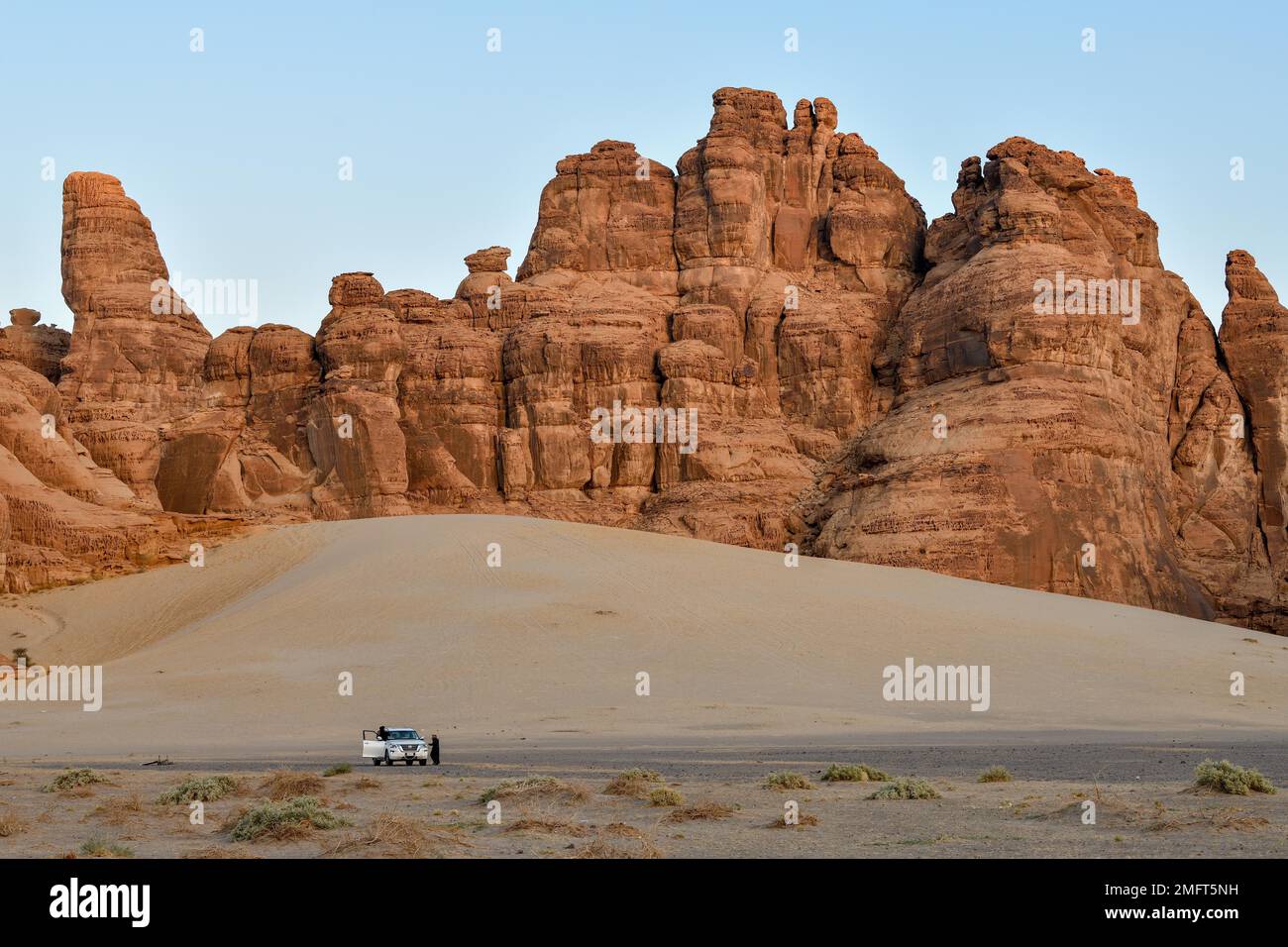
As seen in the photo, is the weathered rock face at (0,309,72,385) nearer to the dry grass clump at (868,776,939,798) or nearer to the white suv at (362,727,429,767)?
the white suv at (362,727,429,767)

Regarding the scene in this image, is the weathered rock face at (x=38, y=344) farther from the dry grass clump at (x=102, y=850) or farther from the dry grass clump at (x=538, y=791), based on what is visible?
the dry grass clump at (x=102, y=850)

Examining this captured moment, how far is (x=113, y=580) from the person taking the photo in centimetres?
5753

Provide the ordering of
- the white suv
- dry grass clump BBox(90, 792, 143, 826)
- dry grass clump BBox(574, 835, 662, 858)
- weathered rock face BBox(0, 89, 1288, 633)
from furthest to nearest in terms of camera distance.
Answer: weathered rock face BBox(0, 89, 1288, 633) < the white suv < dry grass clump BBox(90, 792, 143, 826) < dry grass clump BBox(574, 835, 662, 858)

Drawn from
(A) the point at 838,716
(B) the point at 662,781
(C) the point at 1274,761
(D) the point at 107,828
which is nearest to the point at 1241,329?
(A) the point at 838,716

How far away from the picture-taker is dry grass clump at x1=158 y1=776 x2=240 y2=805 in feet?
54.6

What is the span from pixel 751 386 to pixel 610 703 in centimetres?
5283

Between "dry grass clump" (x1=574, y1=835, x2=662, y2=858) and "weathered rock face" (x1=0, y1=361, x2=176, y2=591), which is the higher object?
"weathered rock face" (x1=0, y1=361, x2=176, y2=591)

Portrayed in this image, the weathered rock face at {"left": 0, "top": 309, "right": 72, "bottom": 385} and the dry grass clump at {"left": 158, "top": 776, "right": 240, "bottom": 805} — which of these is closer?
the dry grass clump at {"left": 158, "top": 776, "right": 240, "bottom": 805}

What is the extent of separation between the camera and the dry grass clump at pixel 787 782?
17359mm

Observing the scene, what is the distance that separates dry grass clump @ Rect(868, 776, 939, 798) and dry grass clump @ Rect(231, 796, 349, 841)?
617cm

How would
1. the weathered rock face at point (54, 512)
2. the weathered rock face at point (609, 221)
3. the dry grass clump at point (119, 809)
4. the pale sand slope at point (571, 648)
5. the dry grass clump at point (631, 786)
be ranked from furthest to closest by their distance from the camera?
1. the weathered rock face at point (609, 221)
2. the weathered rock face at point (54, 512)
3. the pale sand slope at point (571, 648)
4. the dry grass clump at point (631, 786)
5. the dry grass clump at point (119, 809)

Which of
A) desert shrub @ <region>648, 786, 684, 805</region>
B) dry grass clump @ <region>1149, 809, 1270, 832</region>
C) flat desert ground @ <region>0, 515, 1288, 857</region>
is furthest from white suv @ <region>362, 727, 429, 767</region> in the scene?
dry grass clump @ <region>1149, 809, 1270, 832</region>

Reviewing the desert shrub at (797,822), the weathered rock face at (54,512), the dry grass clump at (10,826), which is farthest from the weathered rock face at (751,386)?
the desert shrub at (797,822)

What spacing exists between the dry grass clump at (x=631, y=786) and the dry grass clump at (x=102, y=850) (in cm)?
615
